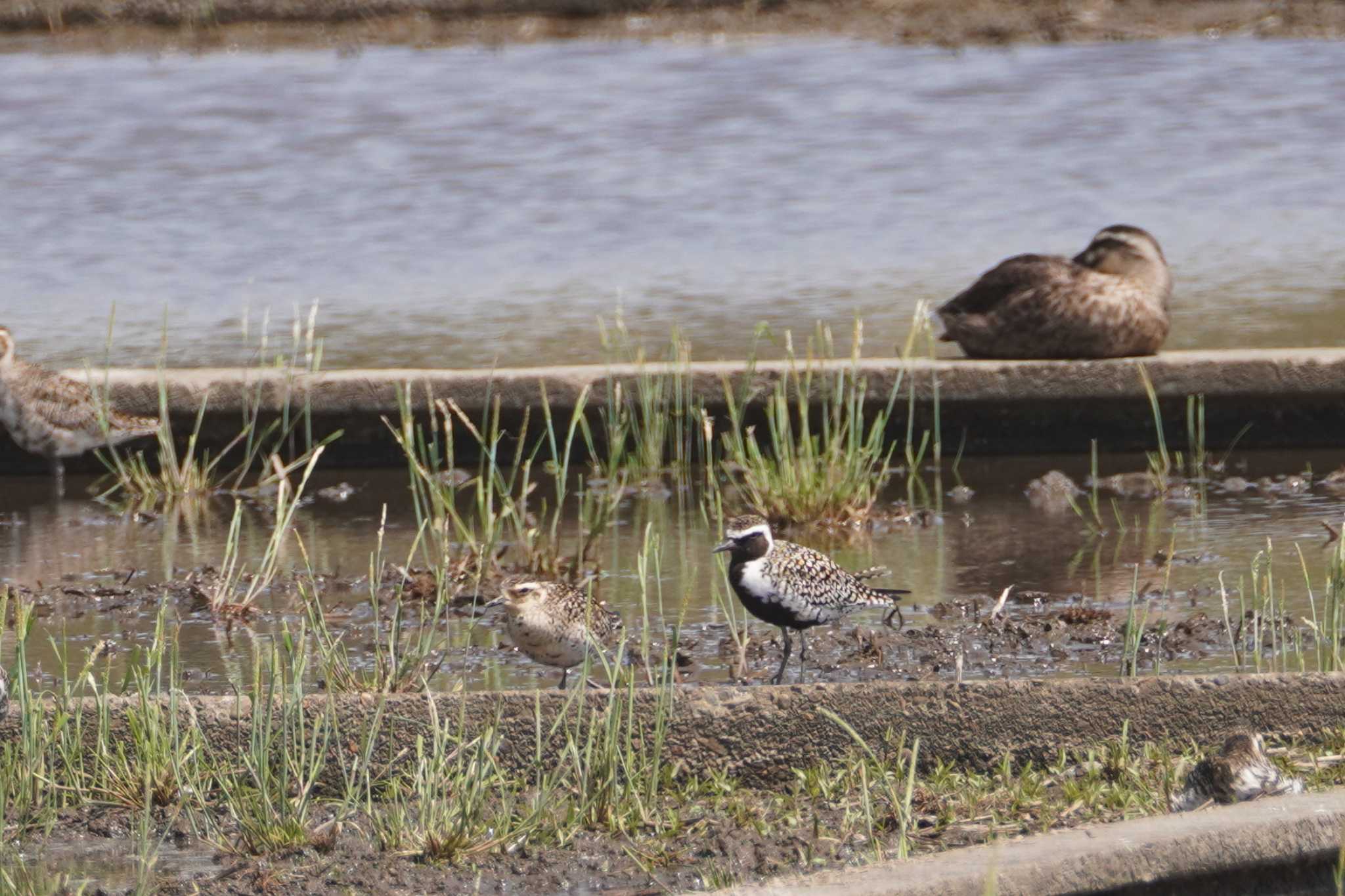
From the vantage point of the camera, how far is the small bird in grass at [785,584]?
668 centimetres

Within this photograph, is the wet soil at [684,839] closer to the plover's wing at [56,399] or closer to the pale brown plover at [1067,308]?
the plover's wing at [56,399]

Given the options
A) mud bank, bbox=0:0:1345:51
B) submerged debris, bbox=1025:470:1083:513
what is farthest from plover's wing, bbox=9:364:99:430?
mud bank, bbox=0:0:1345:51

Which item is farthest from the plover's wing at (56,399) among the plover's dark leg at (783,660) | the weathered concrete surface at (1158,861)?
the weathered concrete surface at (1158,861)

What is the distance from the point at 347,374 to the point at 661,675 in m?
4.92

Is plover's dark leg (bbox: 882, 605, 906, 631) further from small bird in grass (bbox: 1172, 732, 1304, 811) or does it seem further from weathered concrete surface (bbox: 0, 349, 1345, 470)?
weathered concrete surface (bbox: 0, 349, 1345, 470)

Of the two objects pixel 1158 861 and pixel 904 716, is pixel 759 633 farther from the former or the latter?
pixel 1158 861

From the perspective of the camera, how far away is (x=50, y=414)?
10164 millimetres

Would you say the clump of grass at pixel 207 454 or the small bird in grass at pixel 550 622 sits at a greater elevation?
the small bird in grass at pixel 550 622

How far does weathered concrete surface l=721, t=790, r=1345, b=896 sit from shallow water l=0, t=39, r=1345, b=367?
7.52m


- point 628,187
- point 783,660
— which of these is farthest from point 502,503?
point 628,187

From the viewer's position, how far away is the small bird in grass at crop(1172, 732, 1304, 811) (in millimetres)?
5133

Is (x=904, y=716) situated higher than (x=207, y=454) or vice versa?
(x=904, y=716)

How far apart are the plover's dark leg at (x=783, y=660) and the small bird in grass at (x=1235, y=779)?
1612 mm

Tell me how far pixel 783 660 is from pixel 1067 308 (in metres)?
4.53
